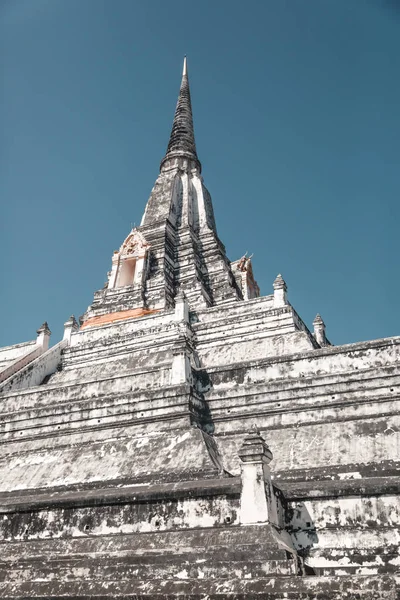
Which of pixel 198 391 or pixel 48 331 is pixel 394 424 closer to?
pixel 198 391

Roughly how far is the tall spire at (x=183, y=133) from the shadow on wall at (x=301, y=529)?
32936mm

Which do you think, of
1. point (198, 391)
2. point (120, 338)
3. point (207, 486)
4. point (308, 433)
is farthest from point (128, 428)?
point (120, 338)

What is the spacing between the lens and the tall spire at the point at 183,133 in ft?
130

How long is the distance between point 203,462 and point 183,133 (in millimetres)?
33875

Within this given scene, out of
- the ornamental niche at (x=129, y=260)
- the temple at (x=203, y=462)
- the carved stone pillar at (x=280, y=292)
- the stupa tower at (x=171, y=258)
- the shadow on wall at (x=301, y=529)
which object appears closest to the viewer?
the temple at (x=203, y=462)

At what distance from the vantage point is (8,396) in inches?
710

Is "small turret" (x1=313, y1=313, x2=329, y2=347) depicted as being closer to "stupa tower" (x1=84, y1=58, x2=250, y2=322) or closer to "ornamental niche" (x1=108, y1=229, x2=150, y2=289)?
"stupa tower" (x1=84, y1=58, x2=250, y2=322)

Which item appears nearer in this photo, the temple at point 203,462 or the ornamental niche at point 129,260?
the temple at point 203,462

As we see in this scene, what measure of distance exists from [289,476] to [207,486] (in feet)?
8.79

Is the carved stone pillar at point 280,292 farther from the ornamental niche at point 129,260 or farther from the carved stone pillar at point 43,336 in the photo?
the carved stone pillar at point 43,336

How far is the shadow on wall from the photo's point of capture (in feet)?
30.1

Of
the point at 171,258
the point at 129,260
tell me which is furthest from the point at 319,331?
the point at 129,260

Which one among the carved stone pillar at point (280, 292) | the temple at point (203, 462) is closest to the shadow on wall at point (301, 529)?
the temple at point (203, 462)

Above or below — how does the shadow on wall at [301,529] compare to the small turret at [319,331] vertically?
below
